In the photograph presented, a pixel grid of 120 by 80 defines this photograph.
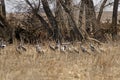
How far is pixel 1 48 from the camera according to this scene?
1208cm

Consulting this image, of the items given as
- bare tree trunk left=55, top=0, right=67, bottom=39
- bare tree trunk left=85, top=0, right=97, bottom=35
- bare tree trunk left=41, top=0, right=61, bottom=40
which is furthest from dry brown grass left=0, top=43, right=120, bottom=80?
bare tree trunk left=85, top=0, right=97, bottom=35

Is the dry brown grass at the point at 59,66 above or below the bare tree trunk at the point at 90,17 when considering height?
below

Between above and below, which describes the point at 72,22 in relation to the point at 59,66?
above

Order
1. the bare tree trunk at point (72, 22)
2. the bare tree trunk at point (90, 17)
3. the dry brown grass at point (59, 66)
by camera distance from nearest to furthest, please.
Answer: the dry brown grass at point (59, 66) → the bare tree trunk at point (72, 22) → the bare tree trunk at point (90, 17)

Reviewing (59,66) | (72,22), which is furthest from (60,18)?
(59,66)

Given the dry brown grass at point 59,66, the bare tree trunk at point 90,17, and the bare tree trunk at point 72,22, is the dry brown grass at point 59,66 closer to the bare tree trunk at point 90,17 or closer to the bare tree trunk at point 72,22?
the bare tree trunk at point 72,22

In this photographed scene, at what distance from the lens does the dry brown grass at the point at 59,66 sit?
316 inches

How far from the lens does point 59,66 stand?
885cm

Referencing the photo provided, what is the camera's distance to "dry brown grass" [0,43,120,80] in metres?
8.03

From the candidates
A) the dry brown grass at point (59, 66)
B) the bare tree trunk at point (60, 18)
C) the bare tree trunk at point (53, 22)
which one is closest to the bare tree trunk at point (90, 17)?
the bare tree trunk at point (60, 18)

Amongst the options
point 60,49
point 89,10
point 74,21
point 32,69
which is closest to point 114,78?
point 32,69

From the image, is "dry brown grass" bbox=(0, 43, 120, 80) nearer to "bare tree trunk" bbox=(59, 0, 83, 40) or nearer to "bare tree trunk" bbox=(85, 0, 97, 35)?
"bare tree trunk" bbox=(59, 0, 83, 40)

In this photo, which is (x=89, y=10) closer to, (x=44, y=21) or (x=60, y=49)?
(x=44, y=21)

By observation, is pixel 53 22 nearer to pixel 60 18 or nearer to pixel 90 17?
pixel 60 18
